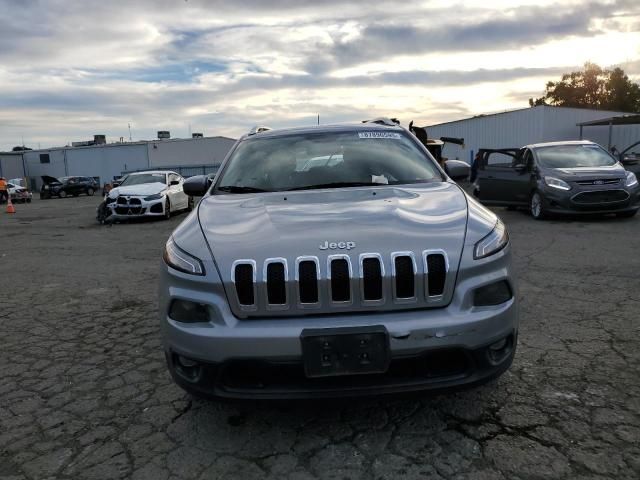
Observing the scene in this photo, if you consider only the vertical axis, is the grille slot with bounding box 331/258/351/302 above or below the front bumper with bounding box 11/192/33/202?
above

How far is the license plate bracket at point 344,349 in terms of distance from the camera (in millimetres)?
2215

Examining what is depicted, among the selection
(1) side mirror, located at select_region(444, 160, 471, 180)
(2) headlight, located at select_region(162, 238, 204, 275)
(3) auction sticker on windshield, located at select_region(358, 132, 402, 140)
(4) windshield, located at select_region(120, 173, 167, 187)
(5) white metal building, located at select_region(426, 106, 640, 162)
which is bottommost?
(4) windshield, located at select_region(120, 173, 167, 187)

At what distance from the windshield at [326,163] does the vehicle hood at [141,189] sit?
1054 cm

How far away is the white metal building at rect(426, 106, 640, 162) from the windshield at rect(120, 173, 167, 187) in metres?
17.6

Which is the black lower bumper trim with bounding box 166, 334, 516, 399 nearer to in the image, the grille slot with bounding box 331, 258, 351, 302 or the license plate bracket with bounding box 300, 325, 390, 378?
the license plate bracket with bounding box 300, 325, 390, 378

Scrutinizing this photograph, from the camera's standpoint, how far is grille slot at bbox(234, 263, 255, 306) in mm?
2330

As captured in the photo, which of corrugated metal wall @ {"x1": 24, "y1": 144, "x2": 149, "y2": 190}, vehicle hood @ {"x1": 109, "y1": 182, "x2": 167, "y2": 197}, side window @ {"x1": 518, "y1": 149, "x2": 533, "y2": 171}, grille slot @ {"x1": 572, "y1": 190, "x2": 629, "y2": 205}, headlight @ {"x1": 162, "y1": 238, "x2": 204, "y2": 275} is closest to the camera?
headlight @ {"x1": 162, "y1": 238, "x2": 204, "y2": 275}

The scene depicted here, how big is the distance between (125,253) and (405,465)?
23.9ft

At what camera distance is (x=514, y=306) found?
2514 mm

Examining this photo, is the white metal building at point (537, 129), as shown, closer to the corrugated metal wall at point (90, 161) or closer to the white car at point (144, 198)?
the white car at point (144, 198)

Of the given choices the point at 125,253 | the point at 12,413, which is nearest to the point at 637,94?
the point at 125,253

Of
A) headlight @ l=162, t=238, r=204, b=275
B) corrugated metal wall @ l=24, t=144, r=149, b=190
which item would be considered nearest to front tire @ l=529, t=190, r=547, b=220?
headlight @ l=162, t=238, r=204, b=275

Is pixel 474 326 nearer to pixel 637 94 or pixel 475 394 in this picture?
pixel 475 394

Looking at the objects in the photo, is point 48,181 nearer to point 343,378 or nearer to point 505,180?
point 505,180
